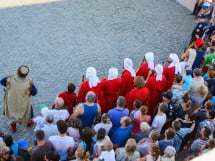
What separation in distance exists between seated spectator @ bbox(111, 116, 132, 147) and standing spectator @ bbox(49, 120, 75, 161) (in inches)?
31.5

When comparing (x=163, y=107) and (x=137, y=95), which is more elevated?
(x=137, y=95)

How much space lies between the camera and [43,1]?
38.5 feet

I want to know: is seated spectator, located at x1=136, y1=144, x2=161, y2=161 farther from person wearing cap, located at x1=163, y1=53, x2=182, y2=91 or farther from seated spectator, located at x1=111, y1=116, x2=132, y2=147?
person wearing cap, located at x1=163, y1=53, x2=182, y2=91

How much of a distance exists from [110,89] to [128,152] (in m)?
1.88

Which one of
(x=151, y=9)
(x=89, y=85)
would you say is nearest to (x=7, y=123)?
(x=89, y=85)

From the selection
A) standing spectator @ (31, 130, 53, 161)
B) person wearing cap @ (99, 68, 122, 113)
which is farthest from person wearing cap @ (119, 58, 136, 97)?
standing spectator @ (31, 130, 53, 161)

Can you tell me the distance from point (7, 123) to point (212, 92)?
409 centimetres

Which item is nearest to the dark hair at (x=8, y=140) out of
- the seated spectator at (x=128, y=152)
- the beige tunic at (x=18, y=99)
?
the beige tunic at (x=18, y=99)

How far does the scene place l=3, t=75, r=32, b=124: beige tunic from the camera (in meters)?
6.79

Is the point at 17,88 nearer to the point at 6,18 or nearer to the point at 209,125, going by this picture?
the point at 209,125

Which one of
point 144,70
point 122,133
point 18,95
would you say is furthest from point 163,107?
point 18,95

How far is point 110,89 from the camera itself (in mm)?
7391

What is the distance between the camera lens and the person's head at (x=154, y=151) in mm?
5652

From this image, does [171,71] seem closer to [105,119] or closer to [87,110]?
[87,110]
